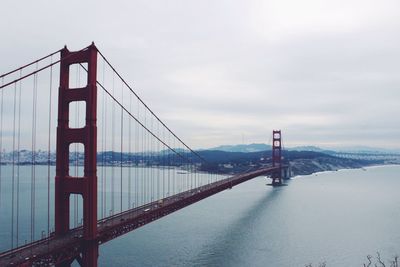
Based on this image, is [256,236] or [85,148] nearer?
[85,148]

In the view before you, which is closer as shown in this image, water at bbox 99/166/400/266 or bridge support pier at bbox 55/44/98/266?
bridge support pier at bbox 55/44/98/266

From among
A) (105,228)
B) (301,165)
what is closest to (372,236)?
(105,228)

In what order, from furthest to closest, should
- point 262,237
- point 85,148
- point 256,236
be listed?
point 256,236, point 262,237, point 85,148

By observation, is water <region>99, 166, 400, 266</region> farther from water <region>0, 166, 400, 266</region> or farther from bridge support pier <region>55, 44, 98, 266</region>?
bridge support pier <region>55, 44, 98, 266</region>

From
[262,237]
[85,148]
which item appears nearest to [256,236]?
[262,237]

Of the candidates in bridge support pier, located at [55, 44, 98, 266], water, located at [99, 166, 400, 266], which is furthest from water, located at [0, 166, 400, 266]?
bridge support pier, located at [55, 44, 98, 266]

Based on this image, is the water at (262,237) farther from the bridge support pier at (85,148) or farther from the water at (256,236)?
the bridge support pier at (85,148)

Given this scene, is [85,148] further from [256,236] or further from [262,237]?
[256,236]

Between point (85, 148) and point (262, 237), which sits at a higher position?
point (85, 148)

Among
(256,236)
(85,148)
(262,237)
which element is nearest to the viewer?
(85,148)
